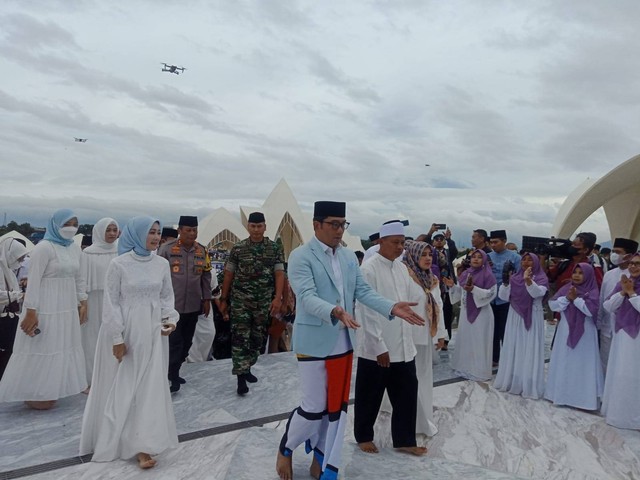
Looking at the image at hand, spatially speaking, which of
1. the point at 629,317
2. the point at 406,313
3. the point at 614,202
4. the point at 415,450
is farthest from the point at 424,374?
the point at 614,202

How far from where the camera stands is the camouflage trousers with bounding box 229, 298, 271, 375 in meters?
4.41

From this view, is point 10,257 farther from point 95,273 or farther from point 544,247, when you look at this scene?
point 544,247

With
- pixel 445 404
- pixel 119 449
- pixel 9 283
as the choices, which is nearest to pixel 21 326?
pixel 9 283

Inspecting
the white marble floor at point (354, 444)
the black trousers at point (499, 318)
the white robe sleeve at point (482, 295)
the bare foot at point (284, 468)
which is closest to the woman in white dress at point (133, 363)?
the white marble floor at point (354, 444)

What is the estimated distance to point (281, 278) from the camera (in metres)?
4.62

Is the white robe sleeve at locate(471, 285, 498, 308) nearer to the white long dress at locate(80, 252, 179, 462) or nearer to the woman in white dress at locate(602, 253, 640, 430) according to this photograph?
the woman in white dress at locate(602, 253, 640, 430)

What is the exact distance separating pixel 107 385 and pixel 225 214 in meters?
32.9

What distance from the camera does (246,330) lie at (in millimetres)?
4484

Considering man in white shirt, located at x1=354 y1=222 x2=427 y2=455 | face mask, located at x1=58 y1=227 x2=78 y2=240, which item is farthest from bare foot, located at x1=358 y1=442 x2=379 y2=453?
face mask, located at x1=58 y1=227 x2=78 y2=240

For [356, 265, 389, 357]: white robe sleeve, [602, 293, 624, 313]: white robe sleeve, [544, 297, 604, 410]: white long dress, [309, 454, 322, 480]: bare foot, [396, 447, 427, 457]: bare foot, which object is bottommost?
[396, 447, 427, 457]: bare foot

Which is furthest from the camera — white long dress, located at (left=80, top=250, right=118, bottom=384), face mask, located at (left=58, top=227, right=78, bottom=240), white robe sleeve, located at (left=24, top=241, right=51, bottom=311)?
white long dress, located at (left=80, top=250, right=118, bottom=384)

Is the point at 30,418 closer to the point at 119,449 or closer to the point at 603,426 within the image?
the point at 119,449

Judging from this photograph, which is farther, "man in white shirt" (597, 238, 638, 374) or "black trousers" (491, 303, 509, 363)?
"black trousers" (491, 303, 509, 363)

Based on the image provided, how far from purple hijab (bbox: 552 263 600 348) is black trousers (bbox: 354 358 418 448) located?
6.66ft
